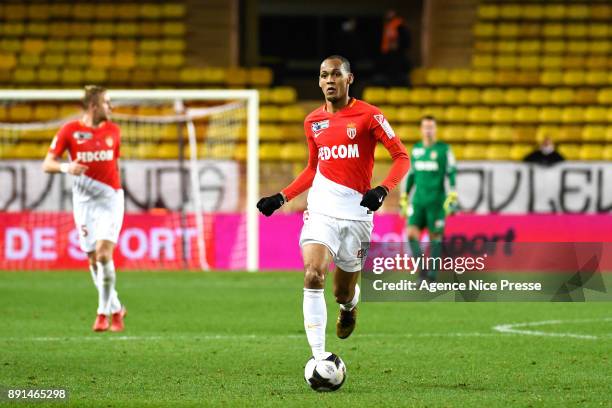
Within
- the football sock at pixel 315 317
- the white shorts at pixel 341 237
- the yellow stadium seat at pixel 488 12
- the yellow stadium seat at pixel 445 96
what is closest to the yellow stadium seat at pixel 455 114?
the yellow stadium seat at pixel 445 96

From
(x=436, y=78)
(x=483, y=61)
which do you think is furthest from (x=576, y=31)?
(x=436, y=78)

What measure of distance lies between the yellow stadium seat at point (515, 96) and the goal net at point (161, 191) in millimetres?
5689

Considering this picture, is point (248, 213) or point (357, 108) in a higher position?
point (357, 108)

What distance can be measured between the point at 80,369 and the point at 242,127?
13.7m

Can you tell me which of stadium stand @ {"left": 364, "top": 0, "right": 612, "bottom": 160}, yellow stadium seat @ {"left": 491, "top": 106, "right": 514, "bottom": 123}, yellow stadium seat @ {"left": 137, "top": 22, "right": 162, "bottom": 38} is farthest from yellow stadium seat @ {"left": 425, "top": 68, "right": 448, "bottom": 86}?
yellow stadium seat @ {"left": 137, "top": 22, "right": 162, "bottom": 38}

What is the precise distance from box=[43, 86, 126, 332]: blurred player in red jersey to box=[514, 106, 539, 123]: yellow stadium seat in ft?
45.3

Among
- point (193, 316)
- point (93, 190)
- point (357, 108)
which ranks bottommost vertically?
point (193, 316)

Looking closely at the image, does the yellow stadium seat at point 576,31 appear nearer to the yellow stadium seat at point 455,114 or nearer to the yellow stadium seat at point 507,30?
the yellow stadium seat at point 507,30

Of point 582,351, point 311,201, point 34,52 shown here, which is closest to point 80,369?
point 311,201

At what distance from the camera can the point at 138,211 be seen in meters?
20.4

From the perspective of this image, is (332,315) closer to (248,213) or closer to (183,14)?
(248,213)

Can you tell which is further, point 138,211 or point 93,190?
point 138,211

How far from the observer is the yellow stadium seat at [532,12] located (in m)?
26.4

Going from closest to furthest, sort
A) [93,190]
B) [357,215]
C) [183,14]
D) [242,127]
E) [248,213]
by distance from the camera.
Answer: [357,215], [93,190], [248,213], [242,127], [183,14]
